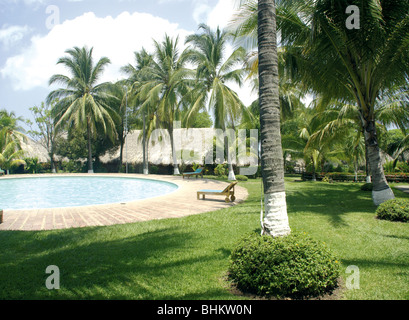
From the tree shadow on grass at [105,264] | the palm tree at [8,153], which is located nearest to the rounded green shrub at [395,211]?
the tree shadow on grass at [105,264]

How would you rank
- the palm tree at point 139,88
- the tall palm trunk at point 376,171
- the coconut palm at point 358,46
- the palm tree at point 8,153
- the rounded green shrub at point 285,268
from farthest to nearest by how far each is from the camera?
the palm tree at point 8,153
the palm tree at point 139,88
the tall palm trunk at point 376,171
the coconut palm at point 358,46
the rounded green shrub at point 285,268

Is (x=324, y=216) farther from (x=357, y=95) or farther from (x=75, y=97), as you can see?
(x=75, y=97)

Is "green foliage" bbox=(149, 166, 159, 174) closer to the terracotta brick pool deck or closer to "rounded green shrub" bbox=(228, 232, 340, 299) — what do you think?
the terracotta brick pool deck

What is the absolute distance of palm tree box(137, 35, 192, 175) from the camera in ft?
70.7

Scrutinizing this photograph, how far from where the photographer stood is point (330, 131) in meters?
13.7

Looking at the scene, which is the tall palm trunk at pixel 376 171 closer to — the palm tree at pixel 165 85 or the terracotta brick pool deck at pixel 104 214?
the terracotta brick pool deck at pixel 104 214

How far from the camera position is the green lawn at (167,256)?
327 cm

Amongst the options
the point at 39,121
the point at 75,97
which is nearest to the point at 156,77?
the point at 75,97

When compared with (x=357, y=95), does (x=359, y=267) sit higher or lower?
lower

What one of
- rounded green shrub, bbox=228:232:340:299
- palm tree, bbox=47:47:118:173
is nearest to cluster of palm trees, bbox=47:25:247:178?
palm tree, bbox=47:47:118:173

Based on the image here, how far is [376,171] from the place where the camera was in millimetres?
8375

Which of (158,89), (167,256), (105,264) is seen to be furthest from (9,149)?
(167,256)

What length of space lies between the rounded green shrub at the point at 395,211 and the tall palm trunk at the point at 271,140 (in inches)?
178

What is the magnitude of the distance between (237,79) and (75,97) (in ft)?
61.2
